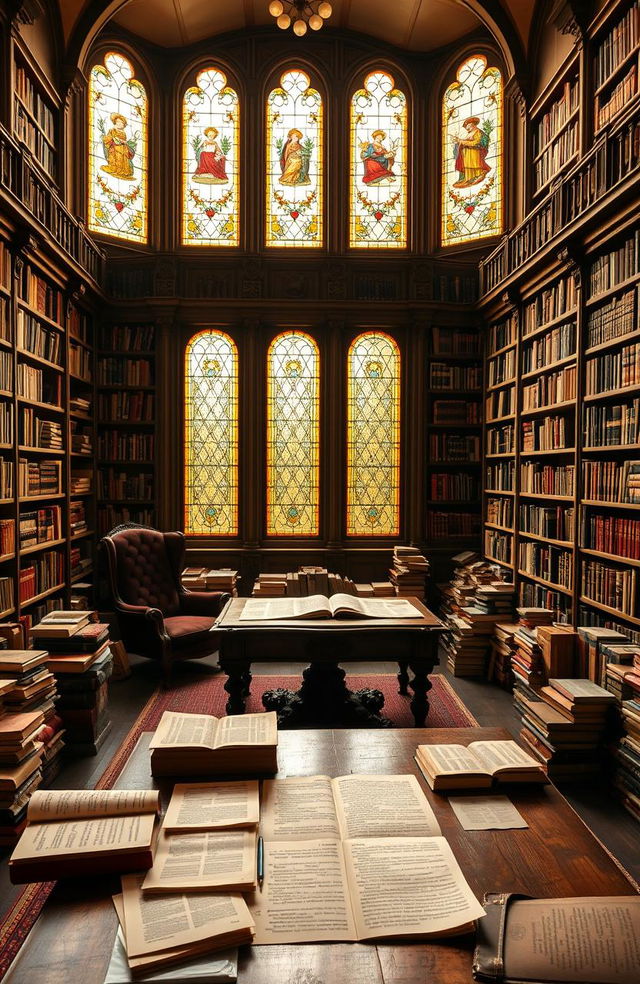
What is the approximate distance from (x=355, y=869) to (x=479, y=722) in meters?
3.26

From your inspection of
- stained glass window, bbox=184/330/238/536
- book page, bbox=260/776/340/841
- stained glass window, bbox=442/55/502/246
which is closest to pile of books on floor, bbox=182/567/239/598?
stained glass window, bbox=184/330/238/536

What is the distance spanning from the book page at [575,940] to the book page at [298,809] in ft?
1.50

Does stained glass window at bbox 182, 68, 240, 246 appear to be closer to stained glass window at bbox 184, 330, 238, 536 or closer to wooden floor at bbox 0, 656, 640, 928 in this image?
stained glass window at bbox 184, 330, 238, 536

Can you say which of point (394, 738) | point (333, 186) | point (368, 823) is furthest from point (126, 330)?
point (368, 823)

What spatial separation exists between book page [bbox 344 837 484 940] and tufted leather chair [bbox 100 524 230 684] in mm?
3754

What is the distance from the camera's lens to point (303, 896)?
1288 millimetres

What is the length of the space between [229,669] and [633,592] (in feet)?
8.06

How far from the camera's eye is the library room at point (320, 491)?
133 centimetres

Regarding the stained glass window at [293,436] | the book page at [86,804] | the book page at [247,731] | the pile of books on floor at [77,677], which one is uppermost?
the stained glass window at [293,436]

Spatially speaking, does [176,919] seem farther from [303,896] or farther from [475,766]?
[475,766]

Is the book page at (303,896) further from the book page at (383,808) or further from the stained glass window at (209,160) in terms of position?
the stained glass window at (209,160)

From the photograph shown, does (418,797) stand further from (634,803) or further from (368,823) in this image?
(634,803)

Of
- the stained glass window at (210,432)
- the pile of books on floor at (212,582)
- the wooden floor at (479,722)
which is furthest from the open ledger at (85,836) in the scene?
the stained glass window at (210,432)

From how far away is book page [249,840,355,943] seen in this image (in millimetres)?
1195
